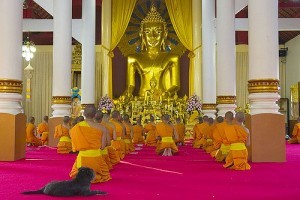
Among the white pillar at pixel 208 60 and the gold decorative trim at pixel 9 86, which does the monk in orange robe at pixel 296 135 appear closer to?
the white pillar at pixel 208 60

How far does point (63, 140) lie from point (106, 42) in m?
8.48

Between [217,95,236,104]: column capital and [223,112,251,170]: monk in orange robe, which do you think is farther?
[217,95,236,104]: column capital

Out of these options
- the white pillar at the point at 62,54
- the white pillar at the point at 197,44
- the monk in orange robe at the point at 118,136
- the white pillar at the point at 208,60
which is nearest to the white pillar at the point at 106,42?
the white pillar at the point at 197,44

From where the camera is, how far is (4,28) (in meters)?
9.09

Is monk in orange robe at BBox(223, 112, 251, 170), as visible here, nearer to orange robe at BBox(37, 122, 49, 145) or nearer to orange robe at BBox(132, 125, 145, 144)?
orange robe at BBox(132, 125, 145, 144)

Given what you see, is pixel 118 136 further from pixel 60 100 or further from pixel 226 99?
pixel 60 100

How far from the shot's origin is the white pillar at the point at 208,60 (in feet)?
55.4

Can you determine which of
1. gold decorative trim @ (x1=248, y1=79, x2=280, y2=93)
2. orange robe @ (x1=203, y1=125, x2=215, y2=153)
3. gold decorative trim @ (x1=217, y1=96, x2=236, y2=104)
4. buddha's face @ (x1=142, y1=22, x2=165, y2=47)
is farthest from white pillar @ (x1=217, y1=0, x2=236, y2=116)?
buddha's face @ (x1=142, y1=22, x2=165, y2=47)

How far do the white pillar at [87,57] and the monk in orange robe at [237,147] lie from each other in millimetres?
9523

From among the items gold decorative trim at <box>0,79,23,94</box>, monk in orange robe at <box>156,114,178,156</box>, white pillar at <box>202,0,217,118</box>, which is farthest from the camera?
white pillar at <box>202,0,217,118</box>

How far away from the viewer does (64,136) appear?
11.5 meters

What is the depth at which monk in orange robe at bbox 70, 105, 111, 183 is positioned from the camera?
625cm

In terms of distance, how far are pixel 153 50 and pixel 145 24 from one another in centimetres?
111

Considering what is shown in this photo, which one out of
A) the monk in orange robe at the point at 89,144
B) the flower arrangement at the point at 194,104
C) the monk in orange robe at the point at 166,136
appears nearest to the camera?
the monk in orange robe at the point at 89,144
